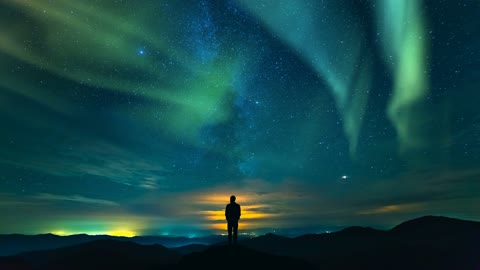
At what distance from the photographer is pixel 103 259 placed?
5400cm

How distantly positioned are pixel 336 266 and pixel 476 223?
55049 millimetres

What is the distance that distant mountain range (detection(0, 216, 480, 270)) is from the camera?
16.2 m

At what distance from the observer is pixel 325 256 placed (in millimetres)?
67875

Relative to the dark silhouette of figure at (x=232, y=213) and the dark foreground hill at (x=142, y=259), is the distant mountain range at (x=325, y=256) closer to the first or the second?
the dark foreground hill at (x=142, y=259)

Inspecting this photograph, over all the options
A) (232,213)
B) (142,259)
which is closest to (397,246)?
(142,259)

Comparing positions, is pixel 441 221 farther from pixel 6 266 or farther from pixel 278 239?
pixel 6 266

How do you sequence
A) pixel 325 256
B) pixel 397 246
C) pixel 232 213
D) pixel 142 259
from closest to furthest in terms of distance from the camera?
pixel 232 213 → pixel 142 259 → pixel 397 246 → pixel 325 256

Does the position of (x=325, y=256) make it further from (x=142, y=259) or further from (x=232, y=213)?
(x=232, y=213)

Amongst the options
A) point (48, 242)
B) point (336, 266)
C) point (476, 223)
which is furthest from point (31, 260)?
point (48, 242)

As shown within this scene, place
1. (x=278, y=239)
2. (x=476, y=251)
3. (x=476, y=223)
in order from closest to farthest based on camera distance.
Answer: (x=476, y=251), (x=476, y=223), (x=278, y=239)

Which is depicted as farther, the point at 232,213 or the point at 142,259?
the point at 142,259

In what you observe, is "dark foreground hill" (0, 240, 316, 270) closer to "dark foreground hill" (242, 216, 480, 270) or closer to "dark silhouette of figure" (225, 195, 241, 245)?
"dark silhouette of figure" (225, 195, 241, 245)

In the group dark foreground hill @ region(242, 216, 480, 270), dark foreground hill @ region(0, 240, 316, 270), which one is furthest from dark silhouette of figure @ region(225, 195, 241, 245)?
dark foreground hill @ region(242, 216, 480, 270)

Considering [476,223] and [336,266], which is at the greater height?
[476,223]
